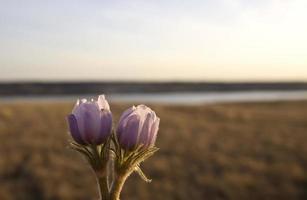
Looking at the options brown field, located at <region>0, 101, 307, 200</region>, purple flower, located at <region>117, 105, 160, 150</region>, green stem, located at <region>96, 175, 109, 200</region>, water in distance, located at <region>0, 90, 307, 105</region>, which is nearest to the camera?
green stem, located at <region>96, 175, 109, 200</region>

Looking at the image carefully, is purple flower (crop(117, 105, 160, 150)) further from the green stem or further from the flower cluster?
the green stem

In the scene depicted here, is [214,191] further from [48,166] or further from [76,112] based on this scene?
[76,112]

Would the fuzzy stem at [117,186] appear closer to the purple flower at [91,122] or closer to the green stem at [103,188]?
the green stem at [103,188]

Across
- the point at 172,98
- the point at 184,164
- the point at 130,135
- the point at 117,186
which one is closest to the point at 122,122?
the point at 130,135

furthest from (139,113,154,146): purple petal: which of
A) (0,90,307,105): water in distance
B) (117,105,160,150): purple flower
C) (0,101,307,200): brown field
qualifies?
(0,90,307,105): water in distance

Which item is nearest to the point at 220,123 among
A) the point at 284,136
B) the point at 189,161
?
the point at 284,136

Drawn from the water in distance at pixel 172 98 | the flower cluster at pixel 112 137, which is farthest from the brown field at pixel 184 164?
the water in distance at pixel 172 98
